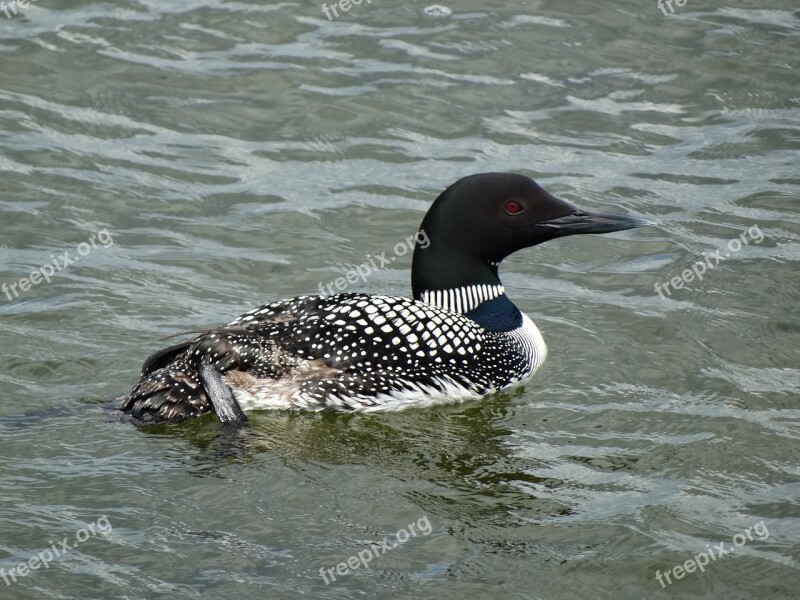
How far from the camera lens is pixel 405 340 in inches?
221

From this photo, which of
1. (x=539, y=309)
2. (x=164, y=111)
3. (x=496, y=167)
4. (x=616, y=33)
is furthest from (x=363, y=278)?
(x=616, y=33)

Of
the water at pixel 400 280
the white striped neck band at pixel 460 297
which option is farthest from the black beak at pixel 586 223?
the water at pixel 400 280

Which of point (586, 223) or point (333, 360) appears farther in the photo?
point (586, 223)

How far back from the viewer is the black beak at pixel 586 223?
607 cm

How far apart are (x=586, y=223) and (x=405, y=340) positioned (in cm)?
113

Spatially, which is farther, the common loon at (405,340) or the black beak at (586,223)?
the black beak at (586,223)

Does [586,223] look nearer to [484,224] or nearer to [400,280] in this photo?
[484,224]

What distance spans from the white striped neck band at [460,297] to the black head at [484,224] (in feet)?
0.09

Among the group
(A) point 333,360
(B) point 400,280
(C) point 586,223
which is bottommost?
(B) point 400,280

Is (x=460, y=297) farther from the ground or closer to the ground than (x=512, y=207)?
closer to the ground

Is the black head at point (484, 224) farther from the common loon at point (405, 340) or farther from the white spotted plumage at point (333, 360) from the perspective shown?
the white spotted plumage at point (333, 360)

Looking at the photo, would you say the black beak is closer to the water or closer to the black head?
the black head

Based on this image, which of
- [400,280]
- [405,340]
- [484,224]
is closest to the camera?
[405,340]

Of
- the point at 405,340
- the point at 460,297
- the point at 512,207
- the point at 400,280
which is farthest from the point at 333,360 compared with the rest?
the point at 400,280
